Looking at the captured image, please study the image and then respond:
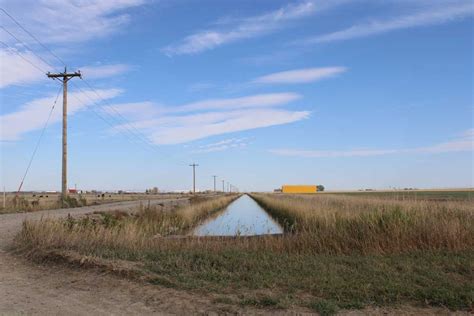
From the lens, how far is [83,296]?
7.98 metres

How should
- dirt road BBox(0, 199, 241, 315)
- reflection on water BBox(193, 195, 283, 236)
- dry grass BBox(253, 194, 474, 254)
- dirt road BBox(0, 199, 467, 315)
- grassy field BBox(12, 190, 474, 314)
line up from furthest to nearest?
reflection on water BBox(193, 195, 283, 236)
dry grass BBox(253, 194, 474, 254)
grassy field BBox(12, 190, 474, 314)
dirt road BBox(0, 199, 241, 315)
dirt road BBox(0, 199, 467, 315)

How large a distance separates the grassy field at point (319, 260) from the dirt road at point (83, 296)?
43 cm

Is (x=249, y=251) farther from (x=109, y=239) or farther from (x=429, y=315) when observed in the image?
(x=429, y=315)

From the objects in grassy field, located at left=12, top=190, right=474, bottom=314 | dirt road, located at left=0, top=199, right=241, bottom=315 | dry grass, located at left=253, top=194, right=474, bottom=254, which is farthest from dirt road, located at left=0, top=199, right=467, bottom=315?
dry grass, located at left=253, top=194, right=474, bottom=254

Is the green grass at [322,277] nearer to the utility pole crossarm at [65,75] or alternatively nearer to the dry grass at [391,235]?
the dry grass at [391,235]

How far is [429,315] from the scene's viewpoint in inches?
259

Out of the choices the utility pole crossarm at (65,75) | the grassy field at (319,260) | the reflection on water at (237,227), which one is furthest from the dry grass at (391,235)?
the utility pole crossarm at (65,75)

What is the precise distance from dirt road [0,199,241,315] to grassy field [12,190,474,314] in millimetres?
433

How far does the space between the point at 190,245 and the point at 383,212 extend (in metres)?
5.87

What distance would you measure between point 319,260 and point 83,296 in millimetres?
4999

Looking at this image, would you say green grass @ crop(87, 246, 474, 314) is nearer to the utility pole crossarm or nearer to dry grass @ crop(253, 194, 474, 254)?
dry grass @ crop(253, 194, 474, 254)

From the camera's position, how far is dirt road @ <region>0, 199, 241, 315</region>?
7.09 metres

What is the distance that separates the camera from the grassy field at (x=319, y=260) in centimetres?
739

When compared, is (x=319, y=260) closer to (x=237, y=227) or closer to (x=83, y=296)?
(x=83, y=296)
